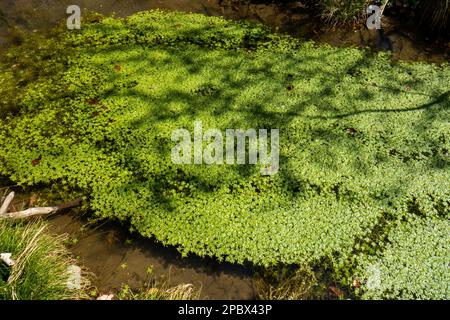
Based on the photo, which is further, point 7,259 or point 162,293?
point 162,293

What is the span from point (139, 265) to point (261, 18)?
377 cm

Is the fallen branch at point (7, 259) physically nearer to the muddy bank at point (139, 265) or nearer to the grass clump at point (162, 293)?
the muddy bank at point (139, 265)

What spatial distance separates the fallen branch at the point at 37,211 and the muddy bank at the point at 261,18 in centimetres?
262

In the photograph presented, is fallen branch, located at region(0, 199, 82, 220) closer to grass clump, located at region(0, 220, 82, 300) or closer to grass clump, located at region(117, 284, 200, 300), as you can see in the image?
grass clump, located at region(0, 220, 82, 300)

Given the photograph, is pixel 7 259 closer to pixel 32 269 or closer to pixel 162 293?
pixel 32 269

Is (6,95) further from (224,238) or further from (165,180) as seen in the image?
(224,238)

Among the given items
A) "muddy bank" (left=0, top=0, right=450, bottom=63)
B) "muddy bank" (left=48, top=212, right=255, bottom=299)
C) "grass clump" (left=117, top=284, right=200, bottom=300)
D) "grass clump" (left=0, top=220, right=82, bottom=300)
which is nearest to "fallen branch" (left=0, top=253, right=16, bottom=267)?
"grass clump" (left=0, top=220, right=82, bottom=300)

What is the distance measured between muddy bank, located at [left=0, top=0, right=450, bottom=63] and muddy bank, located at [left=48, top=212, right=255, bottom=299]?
9.77 feet

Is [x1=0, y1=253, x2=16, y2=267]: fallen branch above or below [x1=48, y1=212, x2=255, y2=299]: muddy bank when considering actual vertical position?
above

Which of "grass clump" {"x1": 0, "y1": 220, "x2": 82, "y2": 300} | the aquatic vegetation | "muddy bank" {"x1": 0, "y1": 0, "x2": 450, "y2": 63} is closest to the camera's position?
"grass clump" {"x1": 0, "y1": 220, "x2": 82, "y2": 300}

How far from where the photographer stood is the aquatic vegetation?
2873mm

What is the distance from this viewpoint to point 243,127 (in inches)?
142

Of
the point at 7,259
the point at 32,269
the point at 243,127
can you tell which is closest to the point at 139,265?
the point at 32,269

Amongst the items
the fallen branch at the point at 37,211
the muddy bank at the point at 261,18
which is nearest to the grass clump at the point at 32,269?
the fallen branch at the point at 37,211
